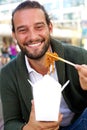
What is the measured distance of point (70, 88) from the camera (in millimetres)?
1830

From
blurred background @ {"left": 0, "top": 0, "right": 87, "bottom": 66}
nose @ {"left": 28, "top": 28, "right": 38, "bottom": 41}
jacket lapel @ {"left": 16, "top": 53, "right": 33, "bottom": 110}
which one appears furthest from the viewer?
blurred background @ {"left": 0, "top": 0, "right": 87, "bottom": 66}

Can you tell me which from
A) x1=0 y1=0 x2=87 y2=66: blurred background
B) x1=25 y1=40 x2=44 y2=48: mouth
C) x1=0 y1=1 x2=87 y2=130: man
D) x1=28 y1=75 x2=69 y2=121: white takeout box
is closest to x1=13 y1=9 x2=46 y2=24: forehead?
x1=0 y1=1 x2=87 y2=130: man

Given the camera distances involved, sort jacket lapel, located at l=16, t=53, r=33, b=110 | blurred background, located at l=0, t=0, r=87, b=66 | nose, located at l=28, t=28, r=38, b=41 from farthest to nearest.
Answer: blurred background, located at l=0, t=0, r=87, b=66, jacket lapel, located at l=16, t=53, r=33, b=110, nose, located at l=28, t=28, r=38, b=41

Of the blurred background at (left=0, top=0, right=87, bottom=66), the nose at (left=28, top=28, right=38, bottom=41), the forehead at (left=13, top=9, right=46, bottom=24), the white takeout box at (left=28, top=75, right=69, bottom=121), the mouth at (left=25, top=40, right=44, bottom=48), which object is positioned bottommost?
the blurred background at (left=0, top=0, right=87, bottom=66)

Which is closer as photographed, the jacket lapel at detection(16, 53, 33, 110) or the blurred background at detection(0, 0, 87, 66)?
the jacket lapel at detection(16, 53, 33, 110)

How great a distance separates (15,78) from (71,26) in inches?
592

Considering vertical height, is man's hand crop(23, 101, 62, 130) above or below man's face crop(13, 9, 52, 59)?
below

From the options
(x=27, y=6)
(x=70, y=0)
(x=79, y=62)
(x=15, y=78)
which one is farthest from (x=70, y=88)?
(x=70, y=0)

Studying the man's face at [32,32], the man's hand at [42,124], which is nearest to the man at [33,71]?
the man's face at [32,32]

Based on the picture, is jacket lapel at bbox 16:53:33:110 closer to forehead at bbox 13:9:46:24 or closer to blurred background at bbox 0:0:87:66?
forehead at bbox 13:9:46:24

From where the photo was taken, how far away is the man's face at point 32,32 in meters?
1.68

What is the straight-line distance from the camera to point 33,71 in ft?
5.95

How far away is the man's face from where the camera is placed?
66.2 inches

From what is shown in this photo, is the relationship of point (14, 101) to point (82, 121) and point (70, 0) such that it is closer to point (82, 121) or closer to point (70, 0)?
point (82, 121)
